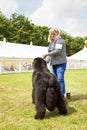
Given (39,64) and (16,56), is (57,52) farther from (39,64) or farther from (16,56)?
(16,56)

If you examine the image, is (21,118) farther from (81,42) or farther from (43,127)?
(81,42)

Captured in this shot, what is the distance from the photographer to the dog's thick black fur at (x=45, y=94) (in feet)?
19.2

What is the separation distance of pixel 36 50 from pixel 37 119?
3263 cm

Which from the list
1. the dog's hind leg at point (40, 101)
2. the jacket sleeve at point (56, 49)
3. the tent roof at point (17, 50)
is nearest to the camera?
the dog's hind leg at point (40, 101)

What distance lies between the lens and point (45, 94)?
19.4 ft

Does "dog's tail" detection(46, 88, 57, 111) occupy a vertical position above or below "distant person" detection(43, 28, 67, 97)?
below

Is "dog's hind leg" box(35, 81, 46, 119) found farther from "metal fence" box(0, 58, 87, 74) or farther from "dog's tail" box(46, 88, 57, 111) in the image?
"metal fence" box(0, 58, 87, 74)

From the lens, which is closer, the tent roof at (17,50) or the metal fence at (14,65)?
the metal fence at (14,65)

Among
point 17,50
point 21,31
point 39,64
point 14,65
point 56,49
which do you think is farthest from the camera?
point 21,31

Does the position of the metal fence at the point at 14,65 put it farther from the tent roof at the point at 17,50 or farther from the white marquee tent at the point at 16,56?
the tent roof at the point at 17,50

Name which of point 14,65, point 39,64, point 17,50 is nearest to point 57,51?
point 39,64

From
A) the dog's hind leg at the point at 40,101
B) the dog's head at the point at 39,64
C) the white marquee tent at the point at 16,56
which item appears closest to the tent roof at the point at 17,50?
the white marquee tent at the point at 16,56

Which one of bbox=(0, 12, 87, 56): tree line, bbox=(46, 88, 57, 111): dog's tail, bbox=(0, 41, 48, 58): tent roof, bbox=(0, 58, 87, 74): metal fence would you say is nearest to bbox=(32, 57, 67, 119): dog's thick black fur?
bbox=(46, 88, 57, 111): dog's tail

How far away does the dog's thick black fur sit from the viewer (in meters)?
5.85
